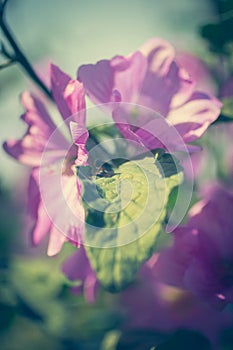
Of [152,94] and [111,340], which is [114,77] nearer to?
[152,94]

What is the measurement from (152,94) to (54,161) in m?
0.09

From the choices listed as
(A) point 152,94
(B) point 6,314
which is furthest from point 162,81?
(B) point 6,314

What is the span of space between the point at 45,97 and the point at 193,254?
16 centimetres

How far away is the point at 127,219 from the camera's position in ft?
1.22

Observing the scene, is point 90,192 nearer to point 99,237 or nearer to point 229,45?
A: point 99,237

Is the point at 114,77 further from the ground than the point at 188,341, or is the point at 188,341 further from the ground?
the point at 114,77

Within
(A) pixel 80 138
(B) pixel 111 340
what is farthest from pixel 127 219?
(B) pixel 111 340

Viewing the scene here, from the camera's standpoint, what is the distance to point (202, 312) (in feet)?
1.58

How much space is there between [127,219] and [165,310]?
0.53 feet

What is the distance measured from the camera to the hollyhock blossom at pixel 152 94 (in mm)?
392

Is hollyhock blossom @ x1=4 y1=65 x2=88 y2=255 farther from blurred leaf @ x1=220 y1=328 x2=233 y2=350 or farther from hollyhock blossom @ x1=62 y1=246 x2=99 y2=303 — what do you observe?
blurred leaf @ x1=220 y1=328 x2=233 y2=350

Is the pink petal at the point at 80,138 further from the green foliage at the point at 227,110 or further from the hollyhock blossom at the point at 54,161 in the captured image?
the green foliage at the point at 227,110

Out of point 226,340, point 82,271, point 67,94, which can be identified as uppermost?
point 67,94

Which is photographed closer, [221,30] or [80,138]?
[80,138]
